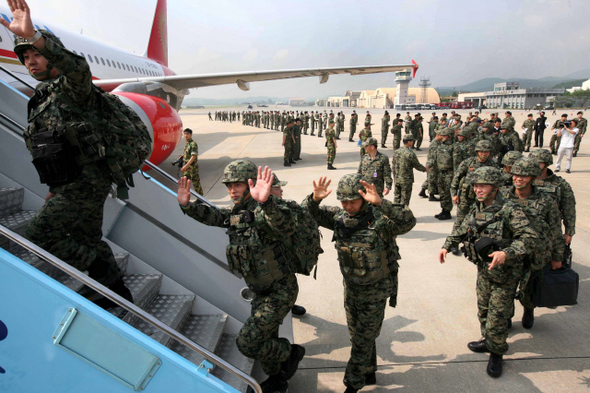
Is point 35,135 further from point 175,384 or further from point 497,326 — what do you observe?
point 497,326

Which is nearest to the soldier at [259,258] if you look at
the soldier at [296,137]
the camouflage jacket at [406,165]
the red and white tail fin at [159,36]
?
the camouflage jacket at [406,165]

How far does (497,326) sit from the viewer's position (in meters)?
3.33

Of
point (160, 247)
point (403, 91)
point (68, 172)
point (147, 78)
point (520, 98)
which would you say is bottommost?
point (160, 247)

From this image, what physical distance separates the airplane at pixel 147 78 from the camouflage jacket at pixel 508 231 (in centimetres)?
745

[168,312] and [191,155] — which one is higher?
[191,155]

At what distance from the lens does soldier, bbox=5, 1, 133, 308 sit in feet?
7.79

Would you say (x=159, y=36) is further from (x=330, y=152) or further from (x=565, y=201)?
(x=565, y=201)

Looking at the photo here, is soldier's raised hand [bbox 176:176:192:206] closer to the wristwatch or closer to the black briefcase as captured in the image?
the wristwatch

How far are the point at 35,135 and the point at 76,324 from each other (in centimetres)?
132

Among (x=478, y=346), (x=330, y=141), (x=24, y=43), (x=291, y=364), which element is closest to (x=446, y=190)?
(x=478, y=346)

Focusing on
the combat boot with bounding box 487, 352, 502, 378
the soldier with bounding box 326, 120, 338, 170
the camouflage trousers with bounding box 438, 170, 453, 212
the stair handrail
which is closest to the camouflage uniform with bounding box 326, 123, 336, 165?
the soldier with bounding box 326, 120, 338, 170

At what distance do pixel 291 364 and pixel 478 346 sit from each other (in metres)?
2.04

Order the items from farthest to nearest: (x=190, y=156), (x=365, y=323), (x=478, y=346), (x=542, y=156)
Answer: (x=190, y=156) < (x=542, y=156) < (x=478, y=346) < (x=365, y=323)

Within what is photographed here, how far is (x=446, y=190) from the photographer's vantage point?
7.61 metres
